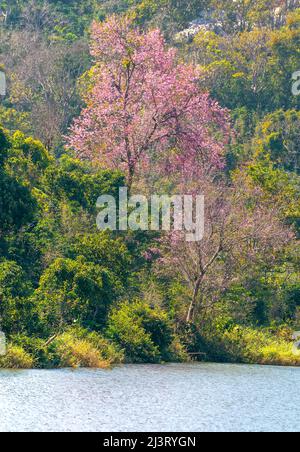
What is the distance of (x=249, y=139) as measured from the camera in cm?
5741

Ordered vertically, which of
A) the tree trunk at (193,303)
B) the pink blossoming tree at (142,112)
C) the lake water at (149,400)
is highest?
the pink blossoming tree at (142,112)

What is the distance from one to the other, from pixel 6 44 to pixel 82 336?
40457 mm

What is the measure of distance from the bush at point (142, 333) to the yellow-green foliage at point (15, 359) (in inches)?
142

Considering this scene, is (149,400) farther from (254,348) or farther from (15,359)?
(254,348)

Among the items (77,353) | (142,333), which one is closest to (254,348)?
(142,333)

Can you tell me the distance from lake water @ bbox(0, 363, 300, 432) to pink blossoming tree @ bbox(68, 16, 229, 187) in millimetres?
11046

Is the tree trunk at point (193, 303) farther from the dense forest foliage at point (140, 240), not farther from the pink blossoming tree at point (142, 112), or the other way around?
the pink blossoming tree at point (142, 112)

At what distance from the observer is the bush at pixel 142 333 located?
2977cm

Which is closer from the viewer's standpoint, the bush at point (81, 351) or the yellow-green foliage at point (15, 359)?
the yellow-green foliage at point (15, 359)

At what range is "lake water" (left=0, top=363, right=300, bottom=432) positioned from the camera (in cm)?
2105

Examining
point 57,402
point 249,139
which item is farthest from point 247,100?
point 57,402

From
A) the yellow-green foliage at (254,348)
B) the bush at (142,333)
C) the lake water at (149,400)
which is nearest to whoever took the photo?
the lake water at (149,400)

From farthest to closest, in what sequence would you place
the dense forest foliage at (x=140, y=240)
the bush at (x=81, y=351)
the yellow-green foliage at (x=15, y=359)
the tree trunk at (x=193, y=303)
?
the tree trunk at (x=193, y=303) → the dense forest foliage at (x=140, y=240) → the bush at (x=81, y=351) → the yellow-green foliage at (x=15, y=359)

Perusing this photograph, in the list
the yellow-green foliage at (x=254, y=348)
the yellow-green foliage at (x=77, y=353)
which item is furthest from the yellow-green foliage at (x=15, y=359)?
the yellow-green foliage at (x=254, y=348)
